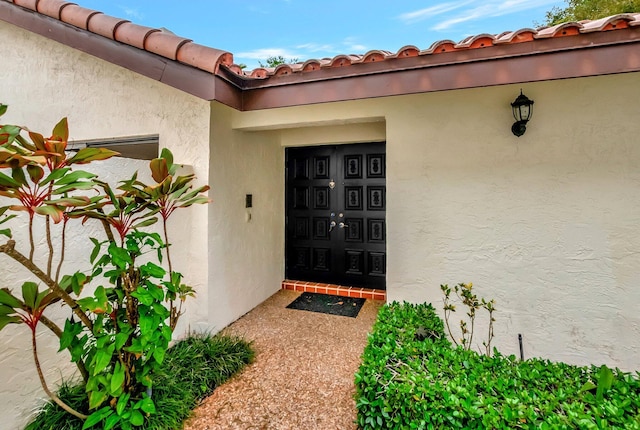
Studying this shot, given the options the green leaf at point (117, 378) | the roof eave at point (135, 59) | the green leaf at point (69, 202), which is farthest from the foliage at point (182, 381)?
the roof eave at point (135, 59)

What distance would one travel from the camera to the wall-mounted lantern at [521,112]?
4.20 meters

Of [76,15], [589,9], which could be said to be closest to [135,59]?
[76,15]

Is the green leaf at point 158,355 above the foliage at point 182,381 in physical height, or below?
above

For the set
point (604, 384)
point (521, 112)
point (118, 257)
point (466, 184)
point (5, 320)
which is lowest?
point (604, 384)

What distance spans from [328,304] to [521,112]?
4.63 meters

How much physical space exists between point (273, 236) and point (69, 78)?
454cm

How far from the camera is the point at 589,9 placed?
11.3 metres

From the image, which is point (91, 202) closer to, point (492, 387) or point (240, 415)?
point (240, 415)

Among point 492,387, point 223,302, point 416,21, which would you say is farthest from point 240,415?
point 416,21

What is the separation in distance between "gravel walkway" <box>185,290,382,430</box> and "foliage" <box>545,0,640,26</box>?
1293cm

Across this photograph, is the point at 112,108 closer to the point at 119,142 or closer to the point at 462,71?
the point at 119,142

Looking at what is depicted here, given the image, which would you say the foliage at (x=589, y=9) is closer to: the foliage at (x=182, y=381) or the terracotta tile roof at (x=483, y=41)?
the terracotta tile roof at (x=483, y=41)

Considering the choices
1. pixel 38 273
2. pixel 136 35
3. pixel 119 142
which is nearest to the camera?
pixel 38 273

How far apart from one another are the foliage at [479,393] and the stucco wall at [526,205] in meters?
1.72
